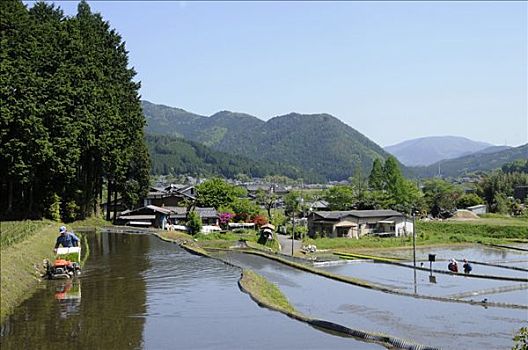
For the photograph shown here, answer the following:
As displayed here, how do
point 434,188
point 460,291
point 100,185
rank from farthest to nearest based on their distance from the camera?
Result: point 434,188 → point 100,185 → point 460,291

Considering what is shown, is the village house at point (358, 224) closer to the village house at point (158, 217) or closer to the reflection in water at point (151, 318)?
the village house at point (158, 217)

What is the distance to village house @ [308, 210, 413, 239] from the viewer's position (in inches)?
1812

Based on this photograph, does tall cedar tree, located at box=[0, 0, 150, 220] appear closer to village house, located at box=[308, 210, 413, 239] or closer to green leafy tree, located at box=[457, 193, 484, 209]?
village house, located at box=[308, 210, 413, 239]

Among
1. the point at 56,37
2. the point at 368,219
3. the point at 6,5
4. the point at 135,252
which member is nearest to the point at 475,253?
the point at 368,219

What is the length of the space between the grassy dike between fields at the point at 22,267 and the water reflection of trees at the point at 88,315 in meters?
0.27

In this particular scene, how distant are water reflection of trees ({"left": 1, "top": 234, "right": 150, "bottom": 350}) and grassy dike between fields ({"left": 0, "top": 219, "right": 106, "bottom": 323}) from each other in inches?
10.7

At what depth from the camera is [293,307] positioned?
15.6 meters

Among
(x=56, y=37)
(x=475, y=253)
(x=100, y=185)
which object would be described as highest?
(x=56, y=37)

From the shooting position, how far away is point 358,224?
154ft

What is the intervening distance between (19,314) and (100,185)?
2953 cm

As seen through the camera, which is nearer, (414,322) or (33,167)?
(414,322)

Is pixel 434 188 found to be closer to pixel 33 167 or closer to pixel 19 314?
pixel 33 167

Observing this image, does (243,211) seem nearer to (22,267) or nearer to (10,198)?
(10,198)

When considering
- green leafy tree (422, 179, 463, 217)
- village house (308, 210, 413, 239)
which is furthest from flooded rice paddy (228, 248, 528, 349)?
green leafy tree (422, 179, 463, 217)
